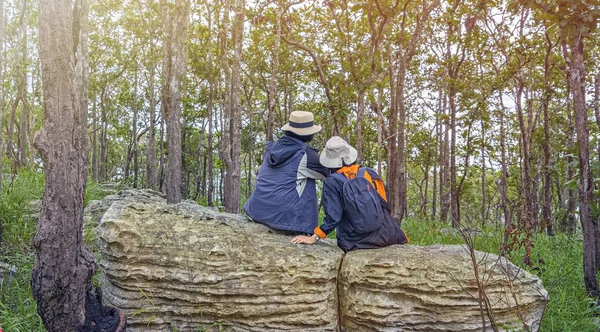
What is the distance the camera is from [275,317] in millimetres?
3918

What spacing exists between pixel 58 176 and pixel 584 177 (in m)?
5.32

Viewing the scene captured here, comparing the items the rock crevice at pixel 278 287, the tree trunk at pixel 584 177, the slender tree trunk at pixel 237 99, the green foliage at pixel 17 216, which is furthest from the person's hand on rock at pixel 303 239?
the slender tree trunk at pixel 237 99

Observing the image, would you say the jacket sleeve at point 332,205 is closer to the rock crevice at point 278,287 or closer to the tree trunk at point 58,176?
the rock crevice at point 278,287

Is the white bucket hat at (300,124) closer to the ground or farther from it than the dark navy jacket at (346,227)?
farther from it

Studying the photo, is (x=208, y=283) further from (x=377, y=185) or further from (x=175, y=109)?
(x=175, y=109)

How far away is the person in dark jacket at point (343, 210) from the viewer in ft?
14.4

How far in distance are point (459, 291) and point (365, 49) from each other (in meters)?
8.54

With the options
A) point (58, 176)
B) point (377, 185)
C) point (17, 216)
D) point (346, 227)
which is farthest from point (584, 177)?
point (17, 216)

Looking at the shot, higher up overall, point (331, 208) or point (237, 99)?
point (237, 99)

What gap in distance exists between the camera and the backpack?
428 cm

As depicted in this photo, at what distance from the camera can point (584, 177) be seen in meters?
4.72

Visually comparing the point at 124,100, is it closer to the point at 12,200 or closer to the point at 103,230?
the point at 12,200

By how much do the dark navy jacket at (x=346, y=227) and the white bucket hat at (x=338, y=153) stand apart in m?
0.18

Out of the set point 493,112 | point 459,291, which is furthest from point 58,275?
point 493,112
